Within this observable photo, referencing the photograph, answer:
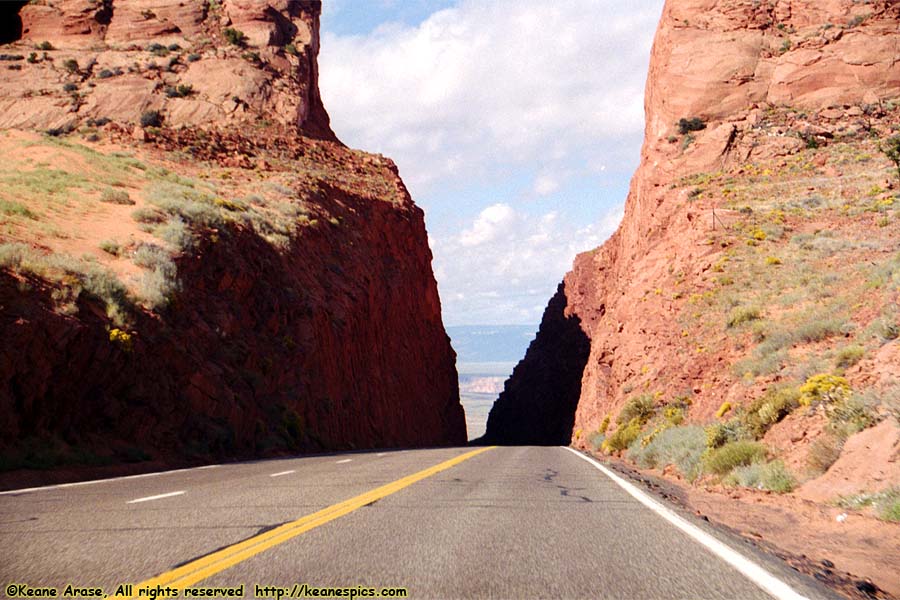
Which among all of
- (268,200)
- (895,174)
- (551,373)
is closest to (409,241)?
(268,200)

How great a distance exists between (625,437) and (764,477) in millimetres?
12532

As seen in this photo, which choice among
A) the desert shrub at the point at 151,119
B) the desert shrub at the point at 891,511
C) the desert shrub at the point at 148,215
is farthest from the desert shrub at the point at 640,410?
the desert shrub at the point at 151,119

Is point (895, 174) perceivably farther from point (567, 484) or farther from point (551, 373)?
point (551, 373)

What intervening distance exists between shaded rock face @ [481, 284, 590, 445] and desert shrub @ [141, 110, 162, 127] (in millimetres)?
41035

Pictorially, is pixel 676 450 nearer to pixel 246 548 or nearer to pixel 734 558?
pixel 734 558

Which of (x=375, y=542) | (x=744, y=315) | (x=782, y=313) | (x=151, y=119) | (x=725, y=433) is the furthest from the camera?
(x=151, y=119)

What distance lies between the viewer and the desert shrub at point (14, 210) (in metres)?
21.1

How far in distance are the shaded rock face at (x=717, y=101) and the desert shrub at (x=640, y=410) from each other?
24.0ft

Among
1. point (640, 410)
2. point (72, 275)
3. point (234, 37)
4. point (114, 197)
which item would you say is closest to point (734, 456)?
point (640, 410)

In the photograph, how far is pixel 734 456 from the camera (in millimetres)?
11766

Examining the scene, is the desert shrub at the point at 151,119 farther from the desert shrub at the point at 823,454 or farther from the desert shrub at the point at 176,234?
the desert shrub at the point at 823,454

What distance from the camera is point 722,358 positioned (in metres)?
22.1

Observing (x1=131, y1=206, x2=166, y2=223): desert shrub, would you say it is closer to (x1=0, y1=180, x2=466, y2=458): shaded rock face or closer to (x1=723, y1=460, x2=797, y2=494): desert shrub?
(x1=0, y1=180, x2=466, y2=458): shaded rock face

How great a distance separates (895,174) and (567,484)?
31.3 metres
